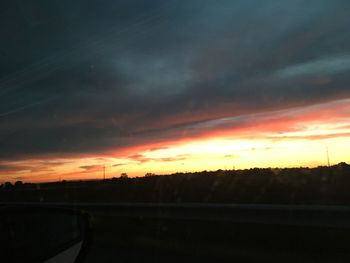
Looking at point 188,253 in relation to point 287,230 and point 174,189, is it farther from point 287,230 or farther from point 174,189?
point 174,189

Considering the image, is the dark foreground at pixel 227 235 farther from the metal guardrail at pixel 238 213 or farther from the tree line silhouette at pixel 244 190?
the tree line silhouette at pixel 244 190

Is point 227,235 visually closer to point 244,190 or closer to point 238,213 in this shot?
point 238,213

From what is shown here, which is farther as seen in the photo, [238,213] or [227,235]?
[238,213]

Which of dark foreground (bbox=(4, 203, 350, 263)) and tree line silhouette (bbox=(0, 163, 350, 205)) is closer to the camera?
dark foreground (bbox=(4, 203, 350, 263))

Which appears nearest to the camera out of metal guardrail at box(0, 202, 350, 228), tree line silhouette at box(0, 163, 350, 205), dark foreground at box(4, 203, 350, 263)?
dark foreground at box(4, 203, 350, 263)

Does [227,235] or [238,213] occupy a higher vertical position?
[238,213]

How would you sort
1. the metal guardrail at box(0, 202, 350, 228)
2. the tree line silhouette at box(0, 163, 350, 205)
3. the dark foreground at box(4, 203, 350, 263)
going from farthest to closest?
the tree line silhouette at box(0, 163, 350, 205) → the metal guardrail at box(0, 202, 350, 228) → the dark foreground at box(4, 203, 350, 263)

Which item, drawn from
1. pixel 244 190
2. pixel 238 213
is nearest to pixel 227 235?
pixel 238 213

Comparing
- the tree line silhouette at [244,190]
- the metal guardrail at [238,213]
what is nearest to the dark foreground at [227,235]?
the metal guardrail at [238,213]

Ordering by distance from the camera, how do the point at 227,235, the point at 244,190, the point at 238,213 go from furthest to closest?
the point at 244,190 < the point at 238,213 < the point at 227,235

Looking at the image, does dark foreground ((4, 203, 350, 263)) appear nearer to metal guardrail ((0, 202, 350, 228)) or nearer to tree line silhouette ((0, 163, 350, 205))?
metal guardrail ((0, 202, 350, 228))

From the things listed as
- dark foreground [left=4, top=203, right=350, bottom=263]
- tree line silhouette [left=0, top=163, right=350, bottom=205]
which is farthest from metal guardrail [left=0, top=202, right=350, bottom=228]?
tree line silhouette [left=0, top=163, right=350, bottom=205]

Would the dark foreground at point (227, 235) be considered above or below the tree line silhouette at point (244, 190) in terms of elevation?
below

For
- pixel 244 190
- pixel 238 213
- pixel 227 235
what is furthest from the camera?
pixel 244 190
